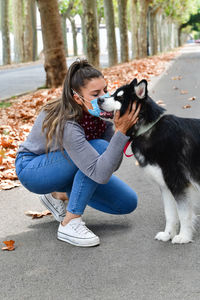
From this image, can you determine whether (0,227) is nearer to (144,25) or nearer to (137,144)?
(137,144)

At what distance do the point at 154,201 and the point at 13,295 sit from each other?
6.77ft

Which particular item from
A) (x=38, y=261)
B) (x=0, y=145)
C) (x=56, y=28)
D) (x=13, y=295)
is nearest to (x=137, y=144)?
(x=38, y=261)

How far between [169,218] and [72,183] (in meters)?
0.90

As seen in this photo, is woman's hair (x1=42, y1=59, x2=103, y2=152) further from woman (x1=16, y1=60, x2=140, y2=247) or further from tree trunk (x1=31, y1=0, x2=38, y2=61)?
tree trunk (x1=31, y1=0, x2=38, y2=61)

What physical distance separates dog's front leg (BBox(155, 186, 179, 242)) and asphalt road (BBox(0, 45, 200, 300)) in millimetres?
78

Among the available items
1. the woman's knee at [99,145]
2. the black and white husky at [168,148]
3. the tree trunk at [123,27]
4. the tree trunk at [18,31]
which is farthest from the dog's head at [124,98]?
the tree trunk at [18,31]

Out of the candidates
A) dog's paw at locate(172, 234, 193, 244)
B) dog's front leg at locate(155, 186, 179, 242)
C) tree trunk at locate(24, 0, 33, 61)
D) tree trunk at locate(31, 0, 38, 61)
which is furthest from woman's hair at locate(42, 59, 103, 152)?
tree trunk at locate(31, 0, 38, 61)

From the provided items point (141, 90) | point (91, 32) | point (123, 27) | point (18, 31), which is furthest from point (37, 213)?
point (18, 31)

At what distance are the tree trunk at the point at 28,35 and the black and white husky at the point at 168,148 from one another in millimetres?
35149

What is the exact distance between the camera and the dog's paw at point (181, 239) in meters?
3.52

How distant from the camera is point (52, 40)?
1295cm

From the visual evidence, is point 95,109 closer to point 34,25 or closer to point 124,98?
point 124,98

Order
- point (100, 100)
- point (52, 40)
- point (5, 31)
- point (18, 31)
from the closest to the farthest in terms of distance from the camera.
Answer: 1. point (100, 100)
2. point (52, 40)
3. point (5, 31)
4. point (18, 31)

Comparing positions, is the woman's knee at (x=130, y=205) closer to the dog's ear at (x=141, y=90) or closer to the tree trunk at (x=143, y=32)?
the dog's ear at (x=141, y=90)
